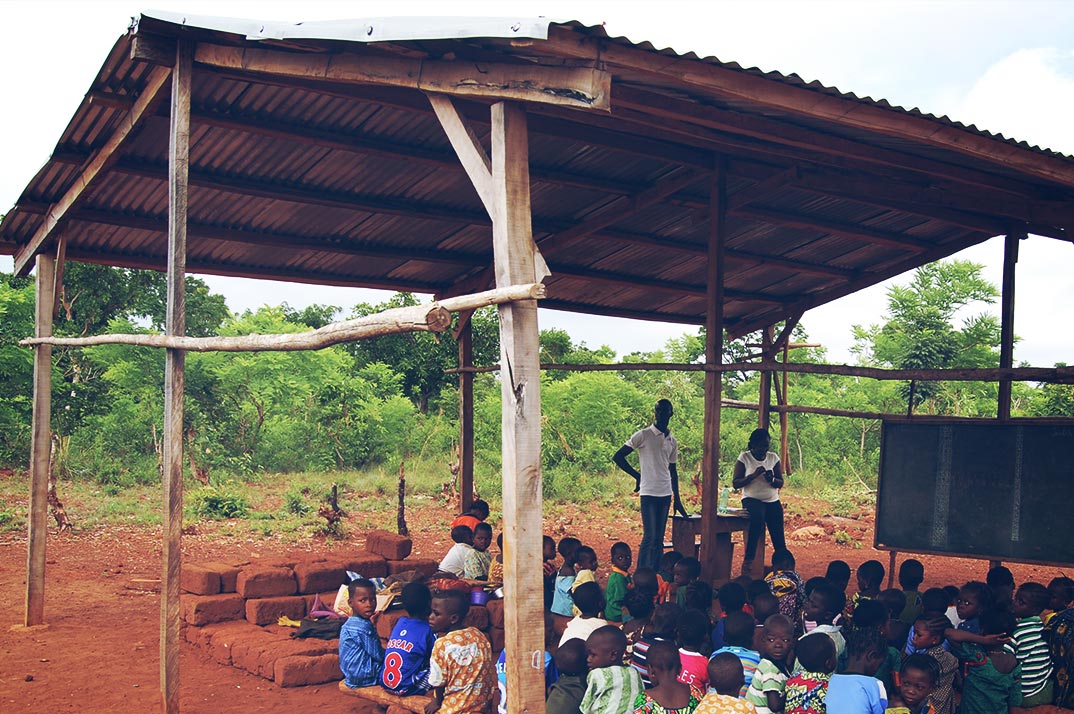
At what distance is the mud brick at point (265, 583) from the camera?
8.09m

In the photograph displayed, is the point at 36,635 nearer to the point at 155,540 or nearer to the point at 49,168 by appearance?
the point at 49,168

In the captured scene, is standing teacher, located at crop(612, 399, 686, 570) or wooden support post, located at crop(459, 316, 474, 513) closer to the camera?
standing teacher, located at crop(612, 399, 686, 570)

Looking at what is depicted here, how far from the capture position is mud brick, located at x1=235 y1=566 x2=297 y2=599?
809 centimetres

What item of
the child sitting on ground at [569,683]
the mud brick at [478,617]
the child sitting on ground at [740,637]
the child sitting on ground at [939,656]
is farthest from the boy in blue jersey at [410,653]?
the child sitting on ground at [939,656]

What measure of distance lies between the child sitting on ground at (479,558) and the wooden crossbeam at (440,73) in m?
4.50

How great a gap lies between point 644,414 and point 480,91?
1764 centimetres

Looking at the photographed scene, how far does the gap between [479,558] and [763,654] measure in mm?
3714

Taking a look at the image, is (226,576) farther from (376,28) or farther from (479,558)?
(376,28)

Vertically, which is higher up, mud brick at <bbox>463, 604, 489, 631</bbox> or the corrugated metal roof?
the corrugated metal roof

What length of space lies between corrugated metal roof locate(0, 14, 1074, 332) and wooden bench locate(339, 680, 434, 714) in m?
3.64

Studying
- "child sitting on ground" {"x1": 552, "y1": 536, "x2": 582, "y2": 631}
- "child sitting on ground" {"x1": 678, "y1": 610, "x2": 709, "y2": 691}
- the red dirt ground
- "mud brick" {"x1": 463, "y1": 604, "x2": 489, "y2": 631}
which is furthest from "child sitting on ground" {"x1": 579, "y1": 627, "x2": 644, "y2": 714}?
"child sitting on ground" {"x1": 552, "y1": 536, "x2": 582, "y2": 631}

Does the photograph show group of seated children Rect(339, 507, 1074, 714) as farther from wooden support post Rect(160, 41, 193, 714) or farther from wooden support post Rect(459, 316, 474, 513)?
wooden support post Rect(459, 316, 474, 513)

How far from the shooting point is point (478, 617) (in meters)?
6.85

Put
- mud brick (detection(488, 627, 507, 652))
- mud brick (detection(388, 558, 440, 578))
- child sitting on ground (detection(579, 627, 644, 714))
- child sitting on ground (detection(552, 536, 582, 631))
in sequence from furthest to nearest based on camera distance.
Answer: mud brick (detection(388, 558, 440, 578)) < child sitting on ground (detection(552, 536, 582, 631)) < mud brick (detection(488, 627, 507, 652)) < child sitting on ground (detection(579, 627, 644, 714))
